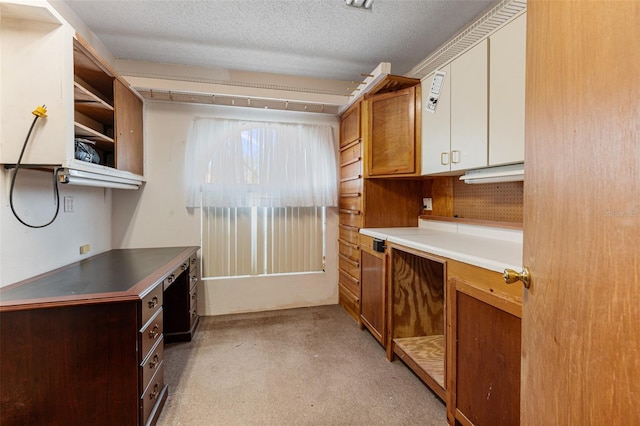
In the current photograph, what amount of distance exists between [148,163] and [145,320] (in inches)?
75.9

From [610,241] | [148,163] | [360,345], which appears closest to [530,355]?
[610,241]

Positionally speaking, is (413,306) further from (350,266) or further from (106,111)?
(106,111)

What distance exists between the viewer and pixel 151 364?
4.94 feet

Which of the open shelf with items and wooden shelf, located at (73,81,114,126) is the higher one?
wooden shelf, located at (73,81,114,126)

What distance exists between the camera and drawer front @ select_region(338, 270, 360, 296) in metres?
2.75

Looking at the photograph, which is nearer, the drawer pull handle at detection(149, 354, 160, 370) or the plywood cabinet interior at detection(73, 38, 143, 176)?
the drawer pull handle at detection(149, 354, 160, 370)

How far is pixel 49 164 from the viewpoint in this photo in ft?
4.59

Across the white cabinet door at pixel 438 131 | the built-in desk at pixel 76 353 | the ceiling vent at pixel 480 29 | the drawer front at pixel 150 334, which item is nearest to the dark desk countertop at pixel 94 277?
the built-in desk at pixel 76 353

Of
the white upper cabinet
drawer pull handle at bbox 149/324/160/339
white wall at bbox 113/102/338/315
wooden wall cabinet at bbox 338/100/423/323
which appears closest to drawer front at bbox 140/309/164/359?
drawer pull handle at bbox 149/324/160/339

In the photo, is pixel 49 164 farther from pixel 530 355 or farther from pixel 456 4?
pixel 456 4

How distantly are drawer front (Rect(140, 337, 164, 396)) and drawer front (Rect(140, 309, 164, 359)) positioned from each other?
4 cm

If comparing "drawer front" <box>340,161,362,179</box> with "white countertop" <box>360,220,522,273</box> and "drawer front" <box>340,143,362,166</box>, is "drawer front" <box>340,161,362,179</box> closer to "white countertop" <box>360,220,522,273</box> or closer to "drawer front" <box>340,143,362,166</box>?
→ "drawer front" <box>340,143,362,166</box>

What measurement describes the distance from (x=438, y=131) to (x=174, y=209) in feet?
8.48

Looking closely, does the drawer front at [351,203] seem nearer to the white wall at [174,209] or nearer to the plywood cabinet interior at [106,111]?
the white wall at [174,209]
